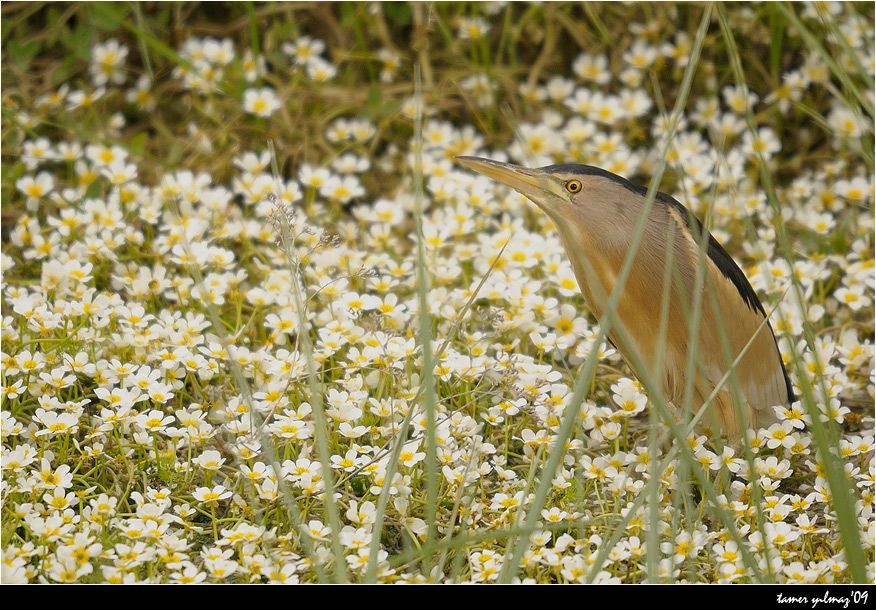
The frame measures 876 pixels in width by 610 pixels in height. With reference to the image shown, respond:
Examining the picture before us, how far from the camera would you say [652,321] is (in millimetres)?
2238

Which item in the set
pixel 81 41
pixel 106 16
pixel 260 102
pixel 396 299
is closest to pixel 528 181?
pixel 396 299

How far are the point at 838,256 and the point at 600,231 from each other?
3.35ft

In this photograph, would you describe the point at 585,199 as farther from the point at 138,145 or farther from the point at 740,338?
the point at 138,145

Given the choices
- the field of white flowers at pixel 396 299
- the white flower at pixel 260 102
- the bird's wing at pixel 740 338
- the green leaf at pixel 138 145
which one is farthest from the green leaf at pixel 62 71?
the bird's wing at pixel 740 338

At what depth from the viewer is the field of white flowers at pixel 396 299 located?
71.3 inches

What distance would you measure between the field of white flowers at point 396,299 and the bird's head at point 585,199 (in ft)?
0.80

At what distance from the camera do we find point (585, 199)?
2211 mm

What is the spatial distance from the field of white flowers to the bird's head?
24 cm

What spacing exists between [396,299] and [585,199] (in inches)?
19.4

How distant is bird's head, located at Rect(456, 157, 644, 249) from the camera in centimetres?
220

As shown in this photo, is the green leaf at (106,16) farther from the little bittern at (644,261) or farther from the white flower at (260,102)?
the little bittern at (644,261)
